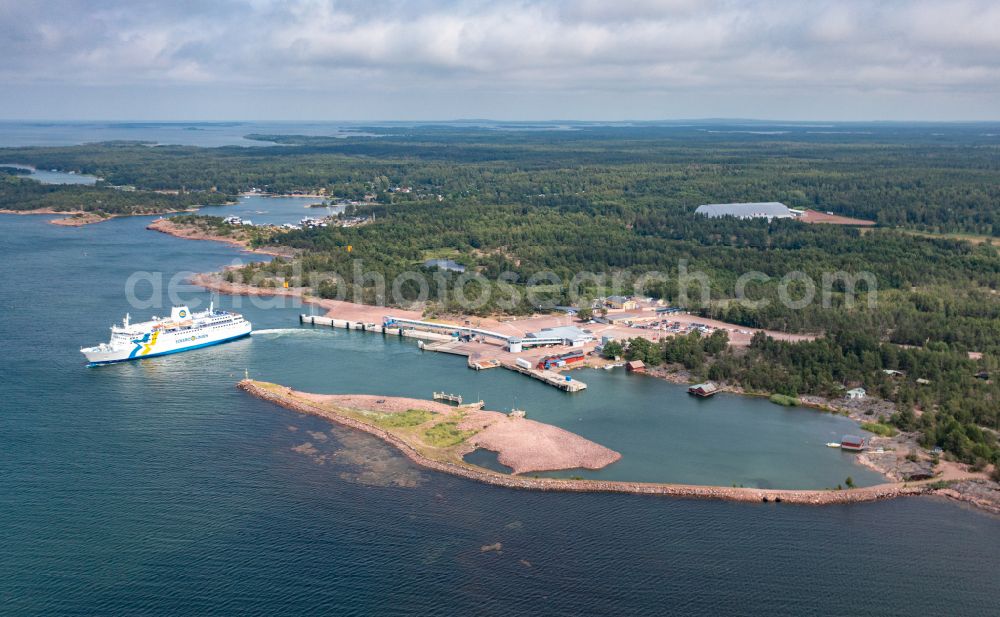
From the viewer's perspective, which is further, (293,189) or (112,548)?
(293,189)

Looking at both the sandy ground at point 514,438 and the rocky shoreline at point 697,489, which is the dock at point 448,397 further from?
the rocky shoreline at point 697,489

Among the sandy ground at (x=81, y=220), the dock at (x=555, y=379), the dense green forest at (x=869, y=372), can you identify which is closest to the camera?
the dense green forest at (x=869, y=372)

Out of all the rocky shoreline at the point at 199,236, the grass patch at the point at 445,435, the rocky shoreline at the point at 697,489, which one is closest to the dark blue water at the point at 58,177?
the rocky shoreline at the point at 199,236

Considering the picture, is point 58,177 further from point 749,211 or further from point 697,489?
point 697,489

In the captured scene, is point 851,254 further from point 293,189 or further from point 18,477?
point 293,189

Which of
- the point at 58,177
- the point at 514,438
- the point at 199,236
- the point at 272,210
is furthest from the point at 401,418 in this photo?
the point at 58,177

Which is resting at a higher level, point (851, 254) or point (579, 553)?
point (851, 254)

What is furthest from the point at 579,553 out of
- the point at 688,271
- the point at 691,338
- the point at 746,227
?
the point at 746,227

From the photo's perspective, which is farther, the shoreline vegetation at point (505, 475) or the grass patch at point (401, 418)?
the grass patch at point (401, 418)
